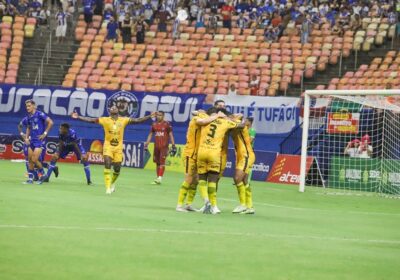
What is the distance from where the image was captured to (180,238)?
51.4 feet

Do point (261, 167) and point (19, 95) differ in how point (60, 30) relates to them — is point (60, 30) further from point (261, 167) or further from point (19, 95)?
point (261, 167)

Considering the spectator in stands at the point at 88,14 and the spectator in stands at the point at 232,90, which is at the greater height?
the spectator in stands at the point at 88,14

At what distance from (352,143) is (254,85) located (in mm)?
8911

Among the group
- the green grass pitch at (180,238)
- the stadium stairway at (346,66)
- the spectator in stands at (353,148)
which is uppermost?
the stadium stairway at (346,66)

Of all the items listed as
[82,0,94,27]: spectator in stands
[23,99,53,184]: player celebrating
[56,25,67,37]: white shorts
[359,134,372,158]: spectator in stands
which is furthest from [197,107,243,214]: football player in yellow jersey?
[82,0,94,27]: spectator in stands

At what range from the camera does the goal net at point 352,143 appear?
102 ft

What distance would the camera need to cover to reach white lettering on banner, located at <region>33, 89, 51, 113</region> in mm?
42281

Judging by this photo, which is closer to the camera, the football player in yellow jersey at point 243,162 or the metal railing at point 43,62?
the football player in yellow jersey at point 243,162

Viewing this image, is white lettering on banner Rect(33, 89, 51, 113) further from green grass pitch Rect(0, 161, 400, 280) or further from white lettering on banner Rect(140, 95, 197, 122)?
green grass pitch Rect(0, 161, 400, 280)

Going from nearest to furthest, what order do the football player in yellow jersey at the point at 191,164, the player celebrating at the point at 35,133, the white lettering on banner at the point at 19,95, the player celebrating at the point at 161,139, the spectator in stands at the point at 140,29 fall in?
the football player in yellow jersey at the point at 191,164 → the player celebrating at the point at 35,133 → the player celebrating at the point at 161,139 → the white lettering on banner at the point at 19,95 → the spectator in stands at the point at 140,29

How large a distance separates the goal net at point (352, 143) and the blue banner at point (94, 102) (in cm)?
682

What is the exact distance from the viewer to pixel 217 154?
65.5 feet

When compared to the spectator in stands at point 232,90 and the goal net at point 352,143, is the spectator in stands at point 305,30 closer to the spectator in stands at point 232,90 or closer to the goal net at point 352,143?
the spectator in stands at point 232,90

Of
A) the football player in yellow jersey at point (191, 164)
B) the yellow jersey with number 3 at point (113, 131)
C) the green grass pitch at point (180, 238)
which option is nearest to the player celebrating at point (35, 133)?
the green grass pitch at point (180, 238)
